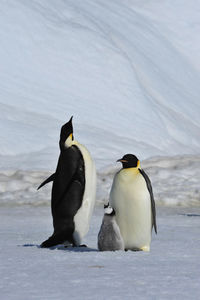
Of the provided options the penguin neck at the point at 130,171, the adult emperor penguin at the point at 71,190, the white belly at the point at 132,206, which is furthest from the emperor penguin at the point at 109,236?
the adult emperor penguin at the point at 71,190

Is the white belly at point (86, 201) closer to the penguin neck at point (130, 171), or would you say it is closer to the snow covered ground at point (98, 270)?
the snow covered ground at point (98, 270)

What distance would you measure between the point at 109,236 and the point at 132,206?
10.0 inches

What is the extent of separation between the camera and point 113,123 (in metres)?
16.0

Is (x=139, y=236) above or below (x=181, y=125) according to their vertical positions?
above

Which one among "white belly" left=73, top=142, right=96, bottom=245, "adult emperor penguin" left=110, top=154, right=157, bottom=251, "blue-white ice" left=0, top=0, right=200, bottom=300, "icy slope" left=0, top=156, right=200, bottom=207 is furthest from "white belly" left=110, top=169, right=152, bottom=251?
"icy slope" left=0, top=156, right=200, bottom=207

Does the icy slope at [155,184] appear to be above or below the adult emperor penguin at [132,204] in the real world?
below

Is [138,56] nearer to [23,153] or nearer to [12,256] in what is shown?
[23,153]

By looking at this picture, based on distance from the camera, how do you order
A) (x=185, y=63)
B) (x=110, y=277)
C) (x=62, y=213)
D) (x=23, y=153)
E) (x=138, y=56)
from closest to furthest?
(x=110, y=277), (x=62, y=213), (x=23, y=153), (x=138, y=56), (x=185, y=63)

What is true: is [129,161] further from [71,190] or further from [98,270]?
[98,270]

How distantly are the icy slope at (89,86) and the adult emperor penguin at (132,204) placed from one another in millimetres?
7621

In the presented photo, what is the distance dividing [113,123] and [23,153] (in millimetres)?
3267

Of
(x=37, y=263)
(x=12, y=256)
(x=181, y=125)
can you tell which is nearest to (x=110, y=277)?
(x=37, y=263)

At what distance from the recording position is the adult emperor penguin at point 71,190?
15.2 ft

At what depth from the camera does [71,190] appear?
15.2 ft
